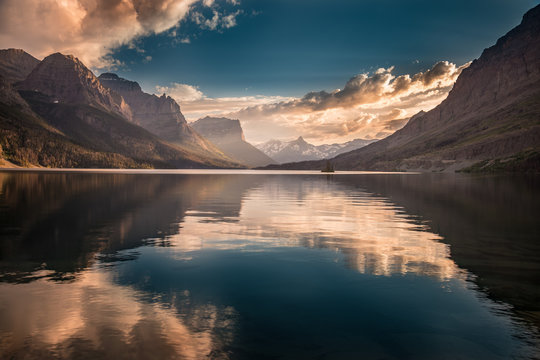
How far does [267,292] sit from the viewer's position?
16.0 metres

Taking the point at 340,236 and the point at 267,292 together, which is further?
the point at 340,236

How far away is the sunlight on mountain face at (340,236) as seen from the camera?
68.1 feet

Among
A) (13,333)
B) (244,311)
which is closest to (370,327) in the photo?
(244,311)

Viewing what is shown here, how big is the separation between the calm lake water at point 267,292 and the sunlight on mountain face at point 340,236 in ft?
0.57

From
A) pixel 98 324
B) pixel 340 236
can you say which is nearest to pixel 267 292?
pixel 98 324

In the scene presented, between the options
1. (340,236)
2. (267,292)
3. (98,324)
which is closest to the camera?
(98,324)

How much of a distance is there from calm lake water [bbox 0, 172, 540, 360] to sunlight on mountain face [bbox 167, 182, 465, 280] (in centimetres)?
17

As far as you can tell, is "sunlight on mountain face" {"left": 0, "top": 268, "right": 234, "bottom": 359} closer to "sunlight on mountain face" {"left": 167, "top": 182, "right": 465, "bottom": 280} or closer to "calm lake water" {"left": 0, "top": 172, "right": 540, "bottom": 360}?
"calm lake water" {"left": 0, "top": 172, "right": 540, "bottom": 360}

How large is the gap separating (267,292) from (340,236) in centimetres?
1403

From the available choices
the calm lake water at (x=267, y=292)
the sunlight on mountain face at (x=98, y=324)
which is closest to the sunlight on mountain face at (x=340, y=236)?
the calm lake water at (x=267, y=292)

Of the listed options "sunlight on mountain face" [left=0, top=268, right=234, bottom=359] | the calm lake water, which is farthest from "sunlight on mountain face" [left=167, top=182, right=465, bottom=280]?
"sunlight on mountain face" [left=0, top=268, right=234, bottom=359]

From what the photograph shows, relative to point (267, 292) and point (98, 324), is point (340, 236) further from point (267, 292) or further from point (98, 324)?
point (98, 324)

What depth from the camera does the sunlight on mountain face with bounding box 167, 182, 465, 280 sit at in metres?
20.8

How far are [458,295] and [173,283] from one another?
1259 cm
